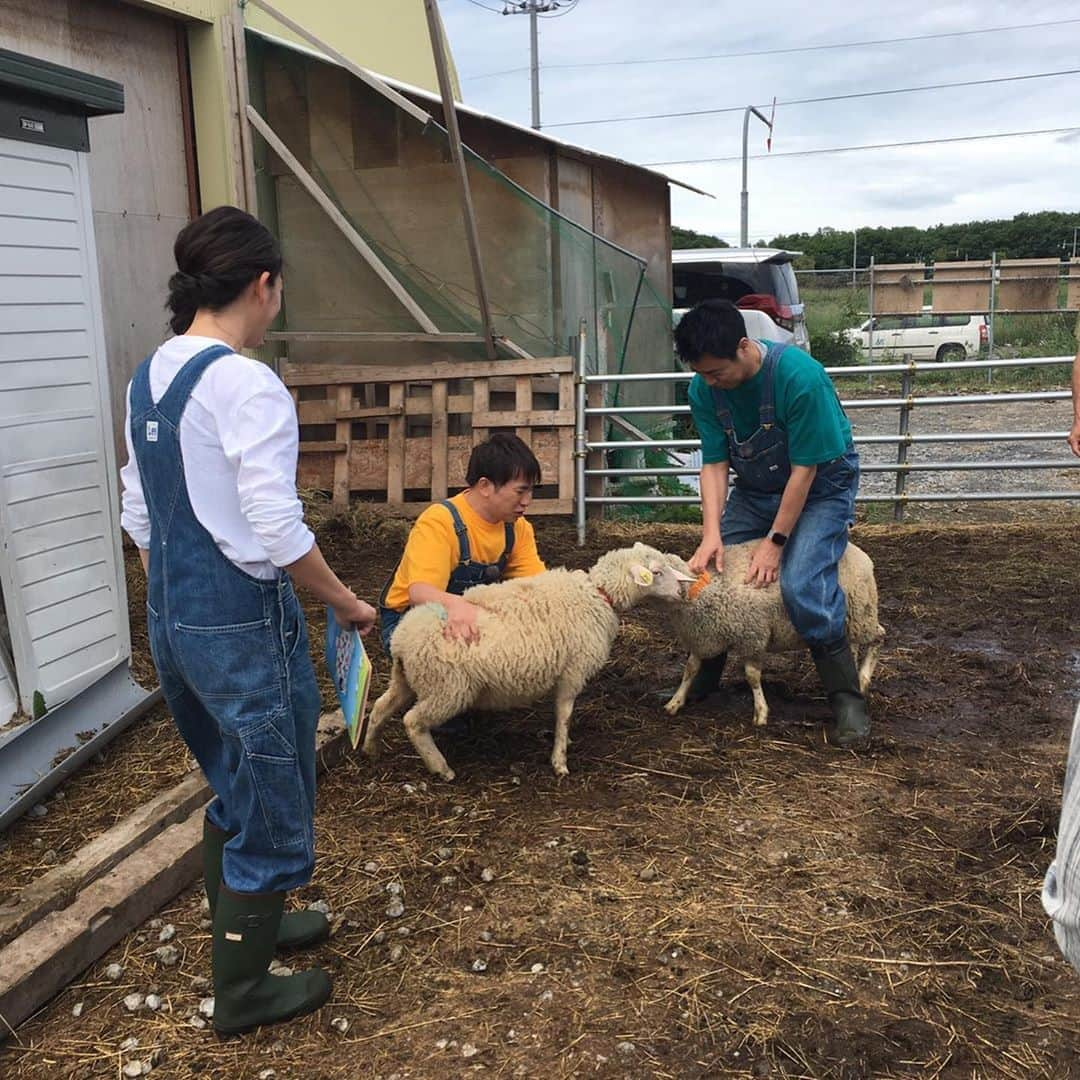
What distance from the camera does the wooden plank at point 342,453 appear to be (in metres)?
8.29

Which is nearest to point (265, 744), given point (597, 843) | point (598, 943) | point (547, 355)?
point (598, 943)

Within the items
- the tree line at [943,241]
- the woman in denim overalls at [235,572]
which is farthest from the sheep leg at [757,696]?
the tree line at [943,241]

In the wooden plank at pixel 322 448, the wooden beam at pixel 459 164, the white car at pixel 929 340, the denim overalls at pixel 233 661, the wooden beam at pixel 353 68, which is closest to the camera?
the denim overalls at pixel 233 661

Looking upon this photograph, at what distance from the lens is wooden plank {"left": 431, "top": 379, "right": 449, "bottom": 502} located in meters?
8.11

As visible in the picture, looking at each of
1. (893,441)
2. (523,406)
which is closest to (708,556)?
(893,441)

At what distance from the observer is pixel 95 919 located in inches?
116

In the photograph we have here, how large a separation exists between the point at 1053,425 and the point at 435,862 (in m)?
14.3

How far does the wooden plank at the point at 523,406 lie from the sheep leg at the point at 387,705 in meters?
4.21

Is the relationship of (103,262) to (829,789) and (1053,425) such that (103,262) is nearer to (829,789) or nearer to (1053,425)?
(829,789)

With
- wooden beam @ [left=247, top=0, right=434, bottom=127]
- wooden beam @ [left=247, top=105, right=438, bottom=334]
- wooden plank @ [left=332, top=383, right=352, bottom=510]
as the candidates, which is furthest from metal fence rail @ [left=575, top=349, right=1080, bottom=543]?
wooden beam @ [left=247, top=0, right=434, bottom=127]

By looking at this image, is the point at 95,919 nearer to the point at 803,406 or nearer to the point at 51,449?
the point at 51,449

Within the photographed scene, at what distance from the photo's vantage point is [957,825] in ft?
11.6

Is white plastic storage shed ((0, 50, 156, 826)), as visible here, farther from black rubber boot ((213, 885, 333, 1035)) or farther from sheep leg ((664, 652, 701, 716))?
sheep leg ((664, 652, 701, 716))

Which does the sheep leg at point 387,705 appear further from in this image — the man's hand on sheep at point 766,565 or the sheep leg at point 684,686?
the man's hand on sheep at point 766,565
